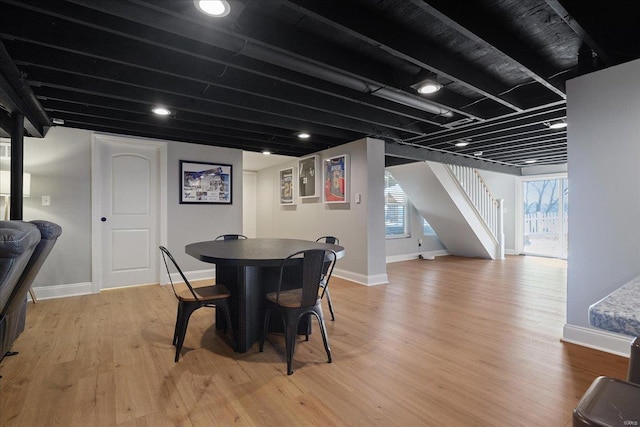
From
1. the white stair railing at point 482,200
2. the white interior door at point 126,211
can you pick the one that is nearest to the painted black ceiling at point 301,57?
the white interior door at point 126,211

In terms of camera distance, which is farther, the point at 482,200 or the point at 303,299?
the point at 482,200

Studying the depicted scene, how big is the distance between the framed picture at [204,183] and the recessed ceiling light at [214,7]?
3.41 meters

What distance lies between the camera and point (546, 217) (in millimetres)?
7594

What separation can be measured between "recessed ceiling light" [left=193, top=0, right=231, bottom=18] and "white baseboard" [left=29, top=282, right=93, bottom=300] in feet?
13.0

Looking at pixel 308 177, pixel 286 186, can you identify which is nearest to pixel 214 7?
pixel 308 177

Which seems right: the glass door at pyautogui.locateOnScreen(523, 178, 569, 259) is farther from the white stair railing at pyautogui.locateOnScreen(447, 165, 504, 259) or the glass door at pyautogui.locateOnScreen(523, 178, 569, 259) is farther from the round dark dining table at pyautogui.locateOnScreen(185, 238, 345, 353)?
the round dark dining table at pyautogui.locateOnScreen(185, 238, 345, 353)

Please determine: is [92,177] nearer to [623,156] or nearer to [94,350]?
[94,350]

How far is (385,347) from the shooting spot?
2.47 meters

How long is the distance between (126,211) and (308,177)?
2.88 m

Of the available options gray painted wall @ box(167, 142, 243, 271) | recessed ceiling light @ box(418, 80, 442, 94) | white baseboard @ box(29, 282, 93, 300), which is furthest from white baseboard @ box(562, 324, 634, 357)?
white baseboard @ box(29, 282, 93, 300)

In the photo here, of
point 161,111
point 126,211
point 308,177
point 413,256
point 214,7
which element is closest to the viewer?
point 214,7

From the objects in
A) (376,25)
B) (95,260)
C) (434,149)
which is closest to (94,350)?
(95,260)

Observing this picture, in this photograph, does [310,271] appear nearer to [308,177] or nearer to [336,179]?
[336,179]

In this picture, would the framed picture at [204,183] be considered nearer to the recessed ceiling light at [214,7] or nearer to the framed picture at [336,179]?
the framed picture at [336,179]
